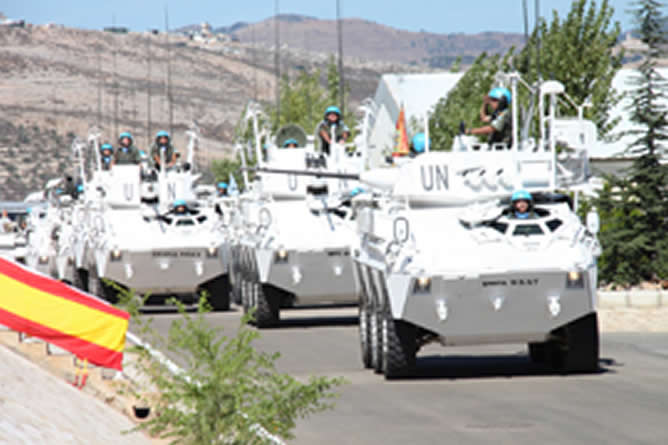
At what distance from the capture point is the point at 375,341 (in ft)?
53.2

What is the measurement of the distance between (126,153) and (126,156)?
12 centimetres

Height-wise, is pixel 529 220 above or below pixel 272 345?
above

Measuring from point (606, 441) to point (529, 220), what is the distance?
16.8ft

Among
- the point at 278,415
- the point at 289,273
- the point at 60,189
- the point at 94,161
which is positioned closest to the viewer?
the point at 278,415

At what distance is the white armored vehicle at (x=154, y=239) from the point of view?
1102 inches

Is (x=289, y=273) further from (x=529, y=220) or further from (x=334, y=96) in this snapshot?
(x=334, y=96)

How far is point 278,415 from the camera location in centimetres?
931

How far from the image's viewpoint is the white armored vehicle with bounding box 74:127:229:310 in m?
28.0

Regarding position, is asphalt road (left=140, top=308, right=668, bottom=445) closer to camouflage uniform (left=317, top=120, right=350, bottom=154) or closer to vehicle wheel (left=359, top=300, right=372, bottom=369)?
vehicle wheel (left=359, top=300, right=372, bottom=369)

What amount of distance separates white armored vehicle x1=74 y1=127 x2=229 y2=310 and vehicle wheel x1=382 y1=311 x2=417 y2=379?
13.1 m

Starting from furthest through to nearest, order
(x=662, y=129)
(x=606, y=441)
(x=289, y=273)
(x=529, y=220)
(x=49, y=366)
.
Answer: (x=662, y=129)
(x=289, y=273)
(x=49, y=366)
(x=529, y=220)
(x=606, y=441)

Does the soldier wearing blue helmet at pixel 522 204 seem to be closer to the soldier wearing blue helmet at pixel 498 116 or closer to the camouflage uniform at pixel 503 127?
the soldier wearing blue helmet at pixel 498 116

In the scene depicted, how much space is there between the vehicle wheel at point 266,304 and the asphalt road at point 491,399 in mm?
3917

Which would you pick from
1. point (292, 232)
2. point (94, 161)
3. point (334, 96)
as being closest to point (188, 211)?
point (292, 232)
